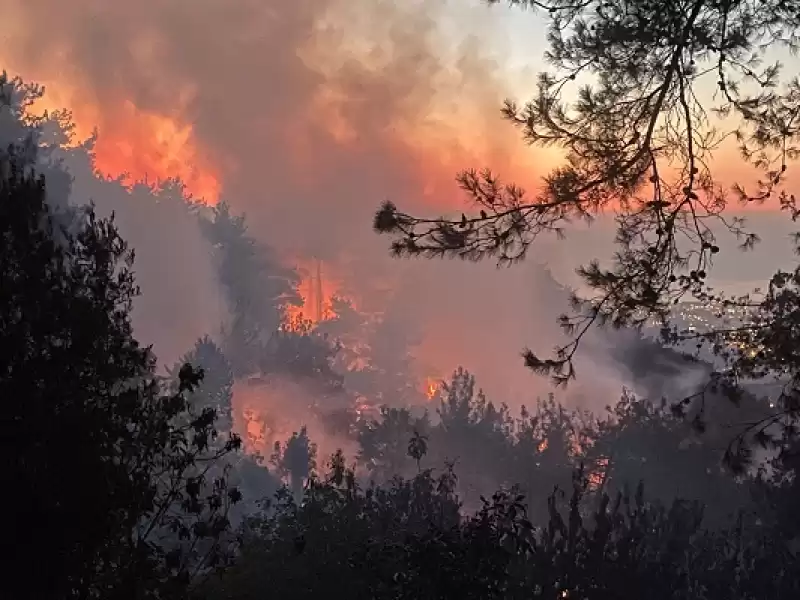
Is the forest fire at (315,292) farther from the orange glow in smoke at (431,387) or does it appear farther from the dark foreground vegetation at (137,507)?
the dark foreground vegetation at (137,507)

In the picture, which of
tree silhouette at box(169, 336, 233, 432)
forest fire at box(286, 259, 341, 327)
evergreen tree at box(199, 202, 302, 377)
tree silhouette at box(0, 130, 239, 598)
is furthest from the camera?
forest fire at box(286, 259, 341, 327)

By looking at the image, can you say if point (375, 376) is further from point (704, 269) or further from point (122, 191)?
point (704, 269)

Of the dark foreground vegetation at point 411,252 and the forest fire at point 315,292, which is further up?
the forest fire at point 315,292

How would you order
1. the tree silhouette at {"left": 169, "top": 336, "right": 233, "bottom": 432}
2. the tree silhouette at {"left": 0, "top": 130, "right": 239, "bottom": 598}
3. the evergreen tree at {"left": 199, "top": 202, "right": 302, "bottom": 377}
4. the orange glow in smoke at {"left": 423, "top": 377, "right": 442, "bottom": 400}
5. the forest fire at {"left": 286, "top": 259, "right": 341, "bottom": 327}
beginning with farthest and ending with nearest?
the orange glow in smoke at {"left": 423, "top": 377, "right": 442, "bottom": 400}, the forest fire at {"left": 286, "top": 259, "right": 341, "bottom": 327}, the evergreen tree at {"left": 199, "top": 202, "right": 302, "bottom": 377}, the tree silhouette at {"left": 169, "top": 336, "right": 233, "bottom": 432}, the tree silhouette at {"left": 0, "top": 130, "right": 239, "bottom": 598}

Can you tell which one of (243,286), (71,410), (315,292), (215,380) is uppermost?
(315,292)

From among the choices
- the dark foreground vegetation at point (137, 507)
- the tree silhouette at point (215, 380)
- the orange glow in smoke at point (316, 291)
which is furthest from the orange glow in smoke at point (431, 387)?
the dark foreground vegetation at point (137, 507)

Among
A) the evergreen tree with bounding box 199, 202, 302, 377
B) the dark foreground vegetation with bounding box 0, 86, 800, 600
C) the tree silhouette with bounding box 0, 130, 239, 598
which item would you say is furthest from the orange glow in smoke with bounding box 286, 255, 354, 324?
the tree silhouette with bounding box 0, 130, 239, 598

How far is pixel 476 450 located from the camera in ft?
75.4

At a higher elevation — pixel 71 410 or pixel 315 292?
pixel 315 292

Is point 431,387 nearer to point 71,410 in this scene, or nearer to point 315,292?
point 315,292

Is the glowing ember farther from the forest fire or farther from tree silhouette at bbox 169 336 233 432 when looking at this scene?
tree silhouette at bbox 169 336 233 432

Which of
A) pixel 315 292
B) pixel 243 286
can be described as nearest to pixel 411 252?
pixel 243 286

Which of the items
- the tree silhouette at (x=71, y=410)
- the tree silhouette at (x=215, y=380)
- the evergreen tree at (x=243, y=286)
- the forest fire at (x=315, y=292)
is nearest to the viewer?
the tree silhouette at (x=71, y=410)

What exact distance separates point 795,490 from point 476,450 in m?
13.0
